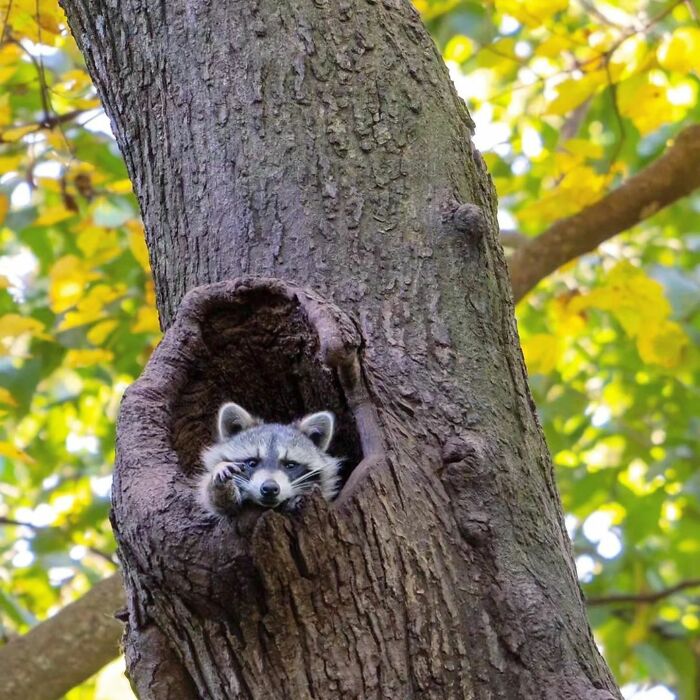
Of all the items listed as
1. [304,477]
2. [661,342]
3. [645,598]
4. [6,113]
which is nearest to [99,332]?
[6,113]

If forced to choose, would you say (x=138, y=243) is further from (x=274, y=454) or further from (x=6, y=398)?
(x=274, y=454)

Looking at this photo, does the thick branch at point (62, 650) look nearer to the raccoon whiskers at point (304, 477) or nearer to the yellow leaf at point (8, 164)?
the raccoon whiskers at point (304, 477)

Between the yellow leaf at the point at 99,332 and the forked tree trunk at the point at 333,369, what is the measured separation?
2.57m

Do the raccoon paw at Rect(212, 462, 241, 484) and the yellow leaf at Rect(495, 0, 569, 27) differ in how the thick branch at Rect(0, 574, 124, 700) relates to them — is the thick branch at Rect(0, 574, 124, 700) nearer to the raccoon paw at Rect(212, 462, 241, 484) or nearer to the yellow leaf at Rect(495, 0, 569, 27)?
the raccoon paw at Rect(212, 462, 241, 484)

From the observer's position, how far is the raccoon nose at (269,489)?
10.4 ft

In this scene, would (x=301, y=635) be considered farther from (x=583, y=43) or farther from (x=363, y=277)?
(x=583, y=43)

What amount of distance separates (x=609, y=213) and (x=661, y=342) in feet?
2.63

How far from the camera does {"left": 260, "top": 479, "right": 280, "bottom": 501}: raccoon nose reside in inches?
125

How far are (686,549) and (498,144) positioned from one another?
11.6 ft

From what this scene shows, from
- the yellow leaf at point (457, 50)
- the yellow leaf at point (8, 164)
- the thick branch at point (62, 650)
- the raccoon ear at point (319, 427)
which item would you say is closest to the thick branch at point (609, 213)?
the yellow leaf at point (457, 50)

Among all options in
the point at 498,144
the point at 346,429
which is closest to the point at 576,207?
the point at 498,144

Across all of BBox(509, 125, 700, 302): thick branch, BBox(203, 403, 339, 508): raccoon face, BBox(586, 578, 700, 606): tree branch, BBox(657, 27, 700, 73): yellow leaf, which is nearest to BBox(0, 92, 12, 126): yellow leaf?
BBox(509, 125, 700, 302): thick branch

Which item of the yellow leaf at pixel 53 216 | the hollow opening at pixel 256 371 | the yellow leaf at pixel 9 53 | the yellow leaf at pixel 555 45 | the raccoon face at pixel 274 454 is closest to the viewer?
the hollow opening at pixel 256 371

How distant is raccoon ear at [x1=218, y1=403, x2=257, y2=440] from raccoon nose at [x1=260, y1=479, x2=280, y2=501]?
0.25 metres
